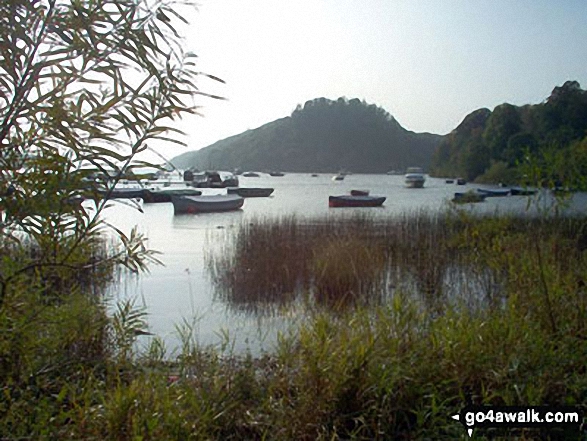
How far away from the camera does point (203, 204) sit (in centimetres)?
2816

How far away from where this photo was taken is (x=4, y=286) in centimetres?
236

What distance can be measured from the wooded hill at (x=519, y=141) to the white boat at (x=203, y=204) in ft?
43.9

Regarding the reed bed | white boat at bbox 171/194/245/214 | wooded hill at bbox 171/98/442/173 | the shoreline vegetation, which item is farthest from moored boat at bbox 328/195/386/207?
wooded hill at bbox 171/98/442/173

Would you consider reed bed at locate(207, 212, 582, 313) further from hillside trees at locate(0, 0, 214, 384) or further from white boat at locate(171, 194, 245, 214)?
white boat at locate(171, 194, 245, 214)

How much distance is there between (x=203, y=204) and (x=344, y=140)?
7155 cm

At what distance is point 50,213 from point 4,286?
0.40 meters

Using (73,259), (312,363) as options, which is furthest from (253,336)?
(73,259)

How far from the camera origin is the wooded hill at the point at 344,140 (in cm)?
9406

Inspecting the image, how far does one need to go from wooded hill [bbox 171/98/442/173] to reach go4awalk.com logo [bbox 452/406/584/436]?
89.7 metres

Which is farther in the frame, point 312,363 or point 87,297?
point 87,297

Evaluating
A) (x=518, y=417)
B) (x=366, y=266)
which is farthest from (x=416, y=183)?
(x=518, y=417)

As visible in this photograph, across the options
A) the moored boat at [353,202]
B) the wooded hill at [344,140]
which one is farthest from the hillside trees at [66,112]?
the wooded hill at [344,140]

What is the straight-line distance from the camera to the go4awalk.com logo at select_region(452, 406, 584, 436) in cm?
302

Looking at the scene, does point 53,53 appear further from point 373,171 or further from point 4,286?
point 373,171
